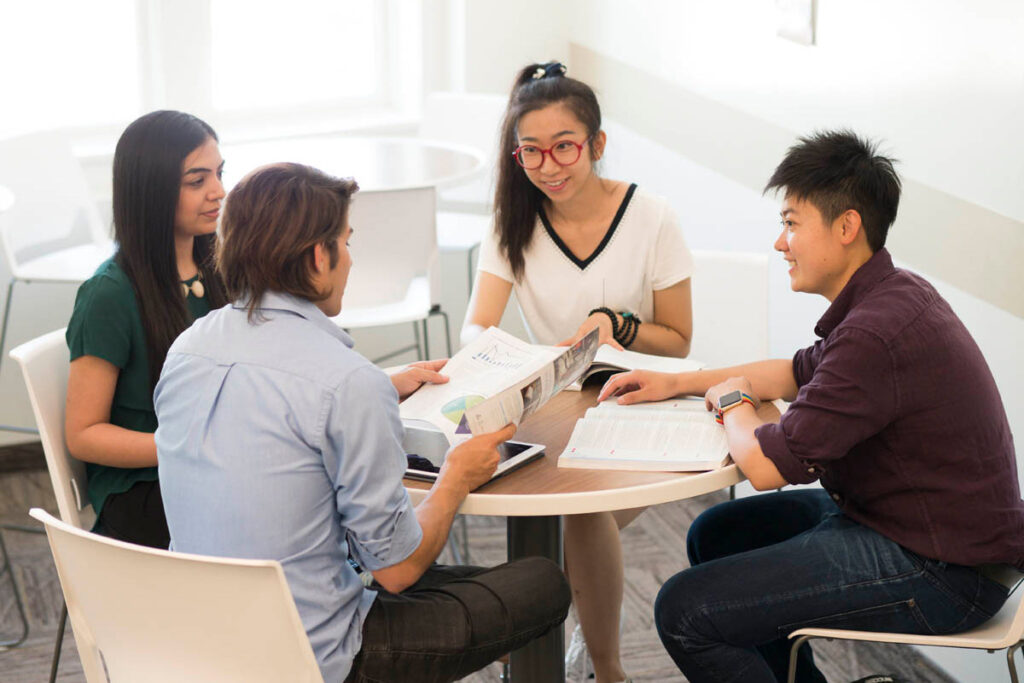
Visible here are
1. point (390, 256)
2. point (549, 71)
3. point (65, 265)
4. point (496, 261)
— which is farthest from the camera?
point (65, 265)

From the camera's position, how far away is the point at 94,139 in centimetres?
427

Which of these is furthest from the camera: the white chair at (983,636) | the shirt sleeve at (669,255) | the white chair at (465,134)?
the white chair at (465,134)

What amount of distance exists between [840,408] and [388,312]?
178 cm

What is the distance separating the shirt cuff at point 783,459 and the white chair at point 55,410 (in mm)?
1245

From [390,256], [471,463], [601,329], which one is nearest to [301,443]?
[471,463]

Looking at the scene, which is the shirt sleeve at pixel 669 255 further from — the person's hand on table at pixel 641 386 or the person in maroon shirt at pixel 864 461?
the person in maroon shirt at pixel 864 461

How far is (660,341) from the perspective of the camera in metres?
2.58

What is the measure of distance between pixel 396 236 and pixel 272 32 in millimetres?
1844

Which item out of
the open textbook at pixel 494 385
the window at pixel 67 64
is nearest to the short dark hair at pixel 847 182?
the open textbook at pixel 494 385

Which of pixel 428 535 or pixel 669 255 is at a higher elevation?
pixel 669 255

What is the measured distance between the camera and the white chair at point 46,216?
11.3 feet

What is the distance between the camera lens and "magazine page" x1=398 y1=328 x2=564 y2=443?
1982 mm

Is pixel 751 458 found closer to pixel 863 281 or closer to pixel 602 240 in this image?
pixel 863 281

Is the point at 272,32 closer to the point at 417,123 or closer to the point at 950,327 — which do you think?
the point at 417,123
